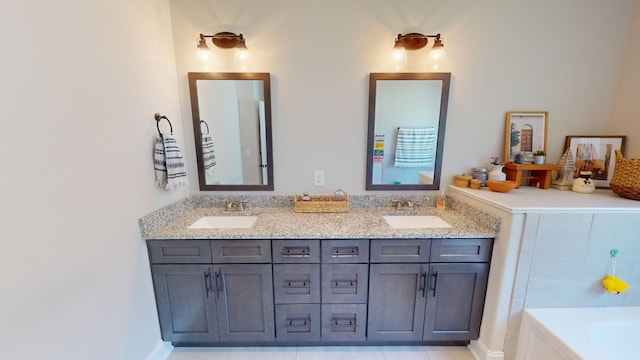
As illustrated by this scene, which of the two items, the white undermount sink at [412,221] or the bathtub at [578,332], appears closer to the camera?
the bathtub at [578,332]

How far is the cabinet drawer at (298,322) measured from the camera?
1646 millimetres

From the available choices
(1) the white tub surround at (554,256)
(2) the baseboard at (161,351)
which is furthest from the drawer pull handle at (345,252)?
(2) the baseboard at (161,351)

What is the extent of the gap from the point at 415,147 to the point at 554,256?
3.56 ft

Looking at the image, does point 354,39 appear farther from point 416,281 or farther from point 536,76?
point 416,281

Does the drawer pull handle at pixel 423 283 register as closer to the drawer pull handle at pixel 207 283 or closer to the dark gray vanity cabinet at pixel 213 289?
the dark gray vanity cabinet at pixel 213 289

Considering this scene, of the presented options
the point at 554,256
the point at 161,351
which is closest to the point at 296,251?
the point at 161,351

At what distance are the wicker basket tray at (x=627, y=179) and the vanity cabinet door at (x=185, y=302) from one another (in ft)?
9.01

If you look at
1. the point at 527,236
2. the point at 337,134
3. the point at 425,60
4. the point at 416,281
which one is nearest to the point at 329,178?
the point at 337,134

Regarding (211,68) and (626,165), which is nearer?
(626,165)

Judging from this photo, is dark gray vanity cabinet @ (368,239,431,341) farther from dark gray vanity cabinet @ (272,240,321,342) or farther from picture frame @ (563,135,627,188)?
picture frame @ (563,135,627,188)

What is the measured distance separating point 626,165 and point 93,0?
10.7 feet

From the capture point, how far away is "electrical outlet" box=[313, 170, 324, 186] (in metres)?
2.04

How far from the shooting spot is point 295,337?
5.53ft

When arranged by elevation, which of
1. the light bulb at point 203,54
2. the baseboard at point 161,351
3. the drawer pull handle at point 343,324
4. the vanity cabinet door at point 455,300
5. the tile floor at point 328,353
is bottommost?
the tile floor at point 328,353
